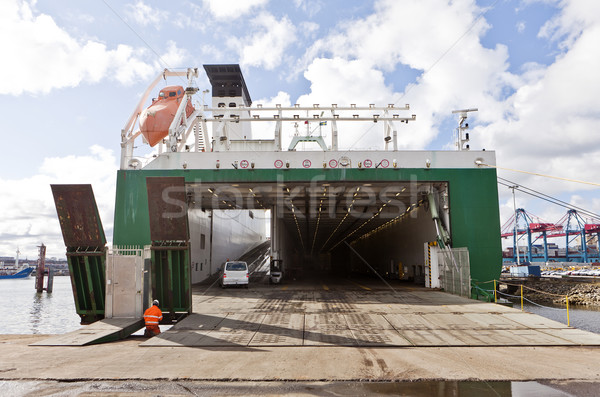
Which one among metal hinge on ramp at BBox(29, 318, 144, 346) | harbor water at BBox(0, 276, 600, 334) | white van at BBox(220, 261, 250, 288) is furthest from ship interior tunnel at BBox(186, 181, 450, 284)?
metal hinge on ramp at BBox(29, 318, 144, 346)

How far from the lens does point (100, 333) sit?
1198 cm

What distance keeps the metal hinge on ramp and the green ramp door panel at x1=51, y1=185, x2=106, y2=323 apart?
2.23 meters

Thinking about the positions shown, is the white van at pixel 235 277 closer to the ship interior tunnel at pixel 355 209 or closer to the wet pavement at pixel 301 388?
the ship interior tunnel at pixel 355 209

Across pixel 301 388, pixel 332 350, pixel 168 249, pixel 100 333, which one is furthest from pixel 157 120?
pixel 301 388

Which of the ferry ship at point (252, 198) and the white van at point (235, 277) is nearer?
the ferry ship at point (252, 198)

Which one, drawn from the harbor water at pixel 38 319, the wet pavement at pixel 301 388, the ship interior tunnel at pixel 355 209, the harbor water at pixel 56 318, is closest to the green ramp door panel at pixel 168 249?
the wet pavement at pixel 301 388

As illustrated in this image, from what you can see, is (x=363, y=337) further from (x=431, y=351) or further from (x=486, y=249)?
(x=486, y=249)

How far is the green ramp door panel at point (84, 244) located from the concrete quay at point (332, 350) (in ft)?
9.71

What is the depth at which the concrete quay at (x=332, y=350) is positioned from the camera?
8.10 meters

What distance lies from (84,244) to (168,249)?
10.9 feet

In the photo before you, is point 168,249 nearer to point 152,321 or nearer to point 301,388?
point 152,321

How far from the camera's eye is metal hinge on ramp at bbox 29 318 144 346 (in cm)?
1112

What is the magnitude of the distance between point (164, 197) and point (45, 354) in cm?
602

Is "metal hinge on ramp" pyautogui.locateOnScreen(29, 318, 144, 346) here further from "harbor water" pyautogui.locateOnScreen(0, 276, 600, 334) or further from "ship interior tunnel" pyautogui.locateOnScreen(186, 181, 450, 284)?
"harbor water" pyautogui.locateOnScreen(0, 276, 600, 334)
